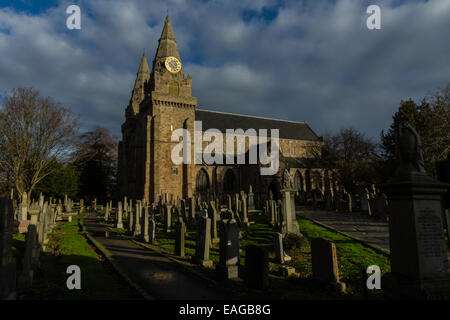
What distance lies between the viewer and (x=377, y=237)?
12.8 m

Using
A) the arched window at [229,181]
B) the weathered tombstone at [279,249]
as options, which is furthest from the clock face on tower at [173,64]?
the weathered tombstone at [279,249]

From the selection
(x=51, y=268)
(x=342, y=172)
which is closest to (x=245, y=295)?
(x=51, y=268)

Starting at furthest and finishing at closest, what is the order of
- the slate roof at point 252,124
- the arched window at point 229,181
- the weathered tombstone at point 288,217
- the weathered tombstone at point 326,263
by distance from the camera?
the slate roof at point 252,124 → the arched window at point 229,181 → the weathered tombstone at point 288,217 → the weathered tombstone at point 326,263

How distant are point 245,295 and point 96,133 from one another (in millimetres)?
48131

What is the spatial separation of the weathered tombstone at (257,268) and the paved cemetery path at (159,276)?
0.92 m

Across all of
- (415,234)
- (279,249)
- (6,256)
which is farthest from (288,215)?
(6,256)

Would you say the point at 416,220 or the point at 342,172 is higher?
the point at 342,172

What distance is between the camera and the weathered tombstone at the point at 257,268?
6.29 meters

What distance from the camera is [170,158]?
1314 inches

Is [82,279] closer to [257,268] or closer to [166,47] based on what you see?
[257,268]

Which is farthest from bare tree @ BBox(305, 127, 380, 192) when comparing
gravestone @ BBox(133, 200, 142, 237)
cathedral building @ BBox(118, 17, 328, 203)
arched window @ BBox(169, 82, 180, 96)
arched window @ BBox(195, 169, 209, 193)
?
gravestone @ BBox(133, 200, 142, 237)

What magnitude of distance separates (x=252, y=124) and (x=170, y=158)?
17.5 metres

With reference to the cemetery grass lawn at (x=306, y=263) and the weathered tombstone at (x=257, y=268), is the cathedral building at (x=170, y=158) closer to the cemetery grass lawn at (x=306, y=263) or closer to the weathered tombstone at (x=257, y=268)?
the cemetery grass lawn at (x=306, y=263)
